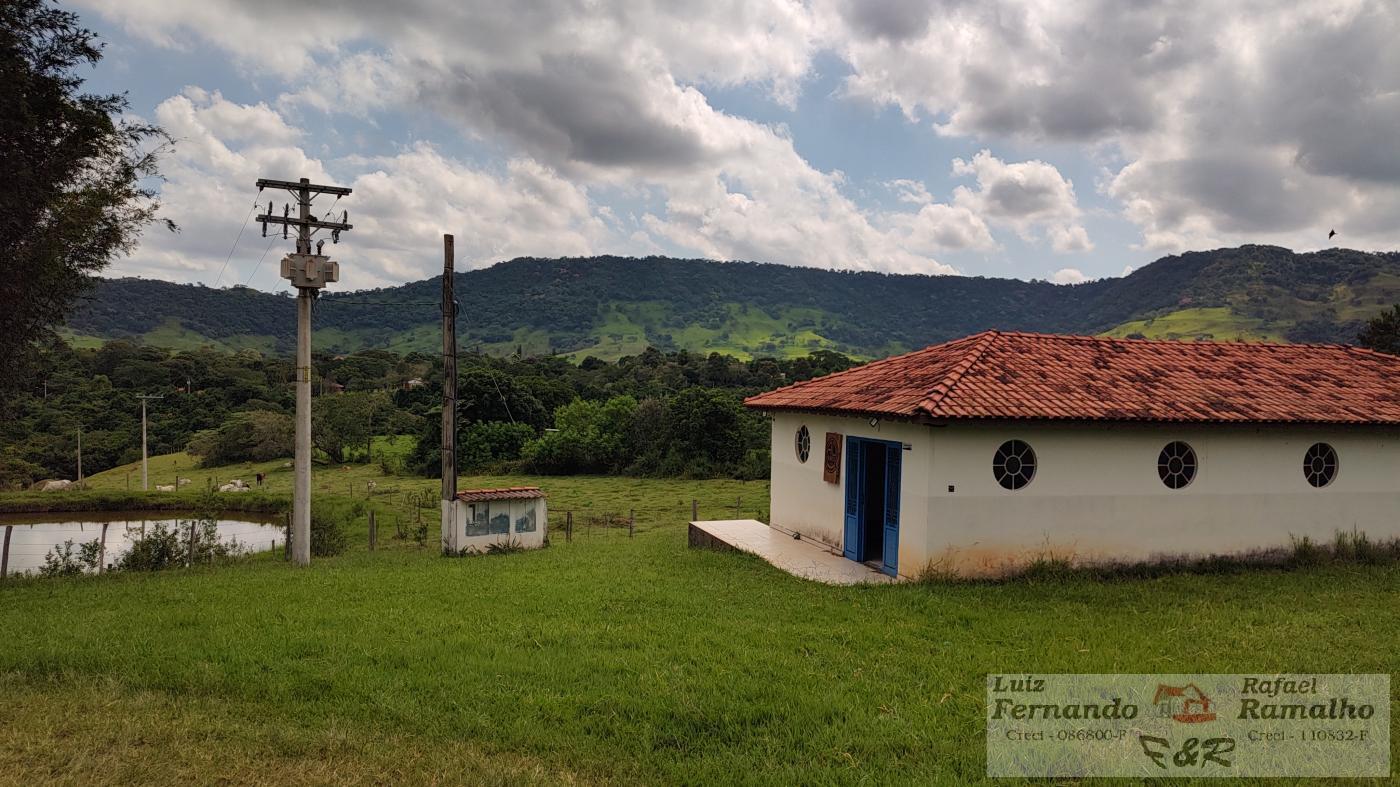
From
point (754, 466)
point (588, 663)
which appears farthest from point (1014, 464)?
point (754, 466)

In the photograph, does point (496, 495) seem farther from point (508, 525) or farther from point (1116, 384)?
point (1116, 384)

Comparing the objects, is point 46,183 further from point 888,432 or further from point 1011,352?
point 1011,352

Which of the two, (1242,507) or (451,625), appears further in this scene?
(1242,507)

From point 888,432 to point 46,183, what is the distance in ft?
40.3

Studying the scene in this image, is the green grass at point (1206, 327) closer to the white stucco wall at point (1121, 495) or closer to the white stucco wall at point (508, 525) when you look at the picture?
the white stucco wall at point (1121, 495)

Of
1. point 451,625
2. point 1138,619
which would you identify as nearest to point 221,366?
point 451,625

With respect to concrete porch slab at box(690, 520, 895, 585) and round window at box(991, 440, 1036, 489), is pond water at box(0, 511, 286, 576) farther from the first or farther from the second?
round window at box(991, 440, 1036, 489)

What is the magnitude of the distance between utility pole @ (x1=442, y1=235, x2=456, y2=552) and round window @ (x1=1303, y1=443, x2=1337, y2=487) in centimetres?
1499

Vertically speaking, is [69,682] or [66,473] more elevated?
[69,682]

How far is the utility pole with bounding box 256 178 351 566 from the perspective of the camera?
46.0ft

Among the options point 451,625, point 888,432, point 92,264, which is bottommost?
point 451,625

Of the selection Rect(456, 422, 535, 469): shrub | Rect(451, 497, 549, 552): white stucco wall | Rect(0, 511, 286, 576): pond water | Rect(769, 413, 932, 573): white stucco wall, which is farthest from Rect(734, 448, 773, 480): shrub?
Rect(451, 497, 549, 552): white stucco wall

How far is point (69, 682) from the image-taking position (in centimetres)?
671

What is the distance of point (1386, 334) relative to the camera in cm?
3192
